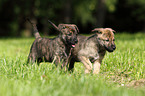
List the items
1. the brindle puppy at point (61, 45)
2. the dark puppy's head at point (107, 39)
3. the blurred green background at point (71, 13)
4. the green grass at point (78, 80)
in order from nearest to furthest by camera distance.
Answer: the green grass at point (78, 80)
the dark puppy's head at point (107, 39)
the brindle puppy at point (61, 45)
the blurred green background at point (71, 13)

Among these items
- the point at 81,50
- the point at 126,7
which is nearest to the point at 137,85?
the point at 81,50

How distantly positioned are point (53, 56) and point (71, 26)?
865mm

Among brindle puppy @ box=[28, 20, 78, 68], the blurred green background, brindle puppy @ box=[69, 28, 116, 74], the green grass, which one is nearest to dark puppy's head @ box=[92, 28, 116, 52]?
brindle puppy @ box=[69, 28, 116, 74]

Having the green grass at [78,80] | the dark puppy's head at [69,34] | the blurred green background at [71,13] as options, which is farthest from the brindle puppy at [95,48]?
the blurred green background at [71,13]

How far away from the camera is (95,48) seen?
5.82 meters

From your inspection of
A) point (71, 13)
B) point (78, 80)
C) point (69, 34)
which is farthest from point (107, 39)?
point (71, 13)

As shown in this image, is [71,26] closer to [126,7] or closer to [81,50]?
[81,50]

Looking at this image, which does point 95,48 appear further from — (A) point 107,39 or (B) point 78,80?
(B) point 78,80

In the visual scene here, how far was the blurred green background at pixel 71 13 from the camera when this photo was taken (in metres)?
24.6

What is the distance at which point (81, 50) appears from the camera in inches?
237

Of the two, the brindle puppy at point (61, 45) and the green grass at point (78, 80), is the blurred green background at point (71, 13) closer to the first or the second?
the green grass at point (78, 80)

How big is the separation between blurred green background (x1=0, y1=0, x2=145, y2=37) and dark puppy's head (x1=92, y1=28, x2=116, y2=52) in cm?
1478

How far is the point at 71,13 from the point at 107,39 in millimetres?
19971

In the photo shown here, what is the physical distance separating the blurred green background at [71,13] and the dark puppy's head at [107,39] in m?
14.8
